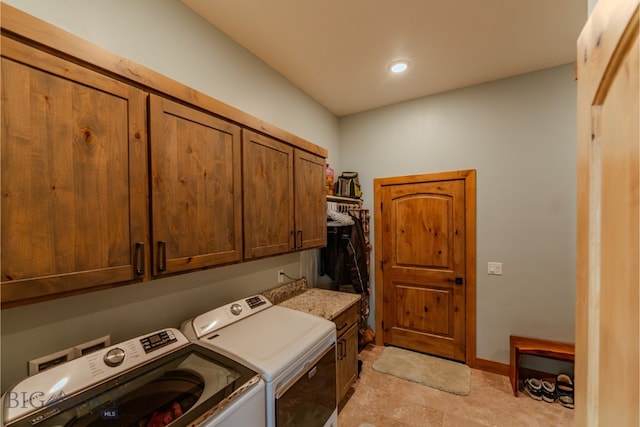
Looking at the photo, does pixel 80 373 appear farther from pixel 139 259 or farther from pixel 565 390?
pixel 565 390

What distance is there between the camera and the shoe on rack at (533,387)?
2196mm

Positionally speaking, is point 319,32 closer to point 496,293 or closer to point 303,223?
point 303,223

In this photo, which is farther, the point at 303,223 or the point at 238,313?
the point at 303,223

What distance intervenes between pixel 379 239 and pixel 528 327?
1.62 meters

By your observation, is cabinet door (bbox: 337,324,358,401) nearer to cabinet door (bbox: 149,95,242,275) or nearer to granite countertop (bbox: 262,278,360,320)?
granite countertop (bbox: 262,278,360,320)

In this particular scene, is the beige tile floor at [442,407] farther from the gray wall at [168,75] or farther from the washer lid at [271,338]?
the gray wall at [168,75]

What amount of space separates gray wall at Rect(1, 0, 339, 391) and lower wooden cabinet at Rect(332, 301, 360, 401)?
2.19 feet

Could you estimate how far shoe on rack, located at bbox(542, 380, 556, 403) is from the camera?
215cm

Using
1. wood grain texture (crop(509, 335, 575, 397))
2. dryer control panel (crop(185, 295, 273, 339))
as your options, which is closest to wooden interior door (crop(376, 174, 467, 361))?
wood grain texture (crop(509, 335, 575, 397))

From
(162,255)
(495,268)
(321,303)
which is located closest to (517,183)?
(495,268)

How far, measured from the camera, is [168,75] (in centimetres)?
154

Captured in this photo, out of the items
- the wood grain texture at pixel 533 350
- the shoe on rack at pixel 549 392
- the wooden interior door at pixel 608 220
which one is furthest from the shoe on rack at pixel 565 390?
the wooden interior door at pixel 608 220

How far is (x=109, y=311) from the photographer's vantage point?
126 cm

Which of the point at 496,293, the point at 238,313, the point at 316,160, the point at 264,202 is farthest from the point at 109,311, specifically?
the point at 496,293
